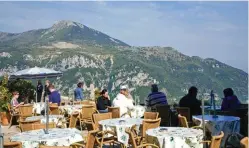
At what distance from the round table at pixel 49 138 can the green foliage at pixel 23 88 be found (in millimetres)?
9329

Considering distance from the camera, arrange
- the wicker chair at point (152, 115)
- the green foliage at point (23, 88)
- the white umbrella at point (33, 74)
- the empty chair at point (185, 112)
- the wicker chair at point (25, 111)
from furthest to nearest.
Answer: the green foliage at point (23, 88) < the white umbrella at point (33, 74) < the wicker chair at point (25, 111) < the empty chair at point (185, 112) < the wicker chair at point (152, 115)

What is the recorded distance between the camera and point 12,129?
11.9 meters

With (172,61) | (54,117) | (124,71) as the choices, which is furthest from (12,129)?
(172,61)

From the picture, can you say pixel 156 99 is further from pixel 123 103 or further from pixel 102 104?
pixel 102 104

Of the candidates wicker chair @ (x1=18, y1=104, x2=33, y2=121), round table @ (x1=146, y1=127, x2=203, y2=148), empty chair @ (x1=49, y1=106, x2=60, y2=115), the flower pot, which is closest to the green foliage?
the flower pot

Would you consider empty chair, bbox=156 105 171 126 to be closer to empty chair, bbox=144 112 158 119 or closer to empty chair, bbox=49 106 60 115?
empty chair, bbox=144 112 158 119

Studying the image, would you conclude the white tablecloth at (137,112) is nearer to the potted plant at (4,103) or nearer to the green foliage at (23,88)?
the potted plant at (4,103)

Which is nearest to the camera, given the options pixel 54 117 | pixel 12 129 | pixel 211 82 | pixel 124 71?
pixel 54 117

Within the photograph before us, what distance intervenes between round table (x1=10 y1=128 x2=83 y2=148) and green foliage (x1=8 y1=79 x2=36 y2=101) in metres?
9.33

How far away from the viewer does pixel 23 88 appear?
15.8m

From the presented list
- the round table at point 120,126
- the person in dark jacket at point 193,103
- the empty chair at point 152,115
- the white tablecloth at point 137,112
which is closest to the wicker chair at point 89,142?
the round table at point 120,126

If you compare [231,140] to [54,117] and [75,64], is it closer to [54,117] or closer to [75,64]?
[54,117]

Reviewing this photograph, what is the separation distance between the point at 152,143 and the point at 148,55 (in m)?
193

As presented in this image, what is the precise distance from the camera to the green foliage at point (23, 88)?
1560 cm
